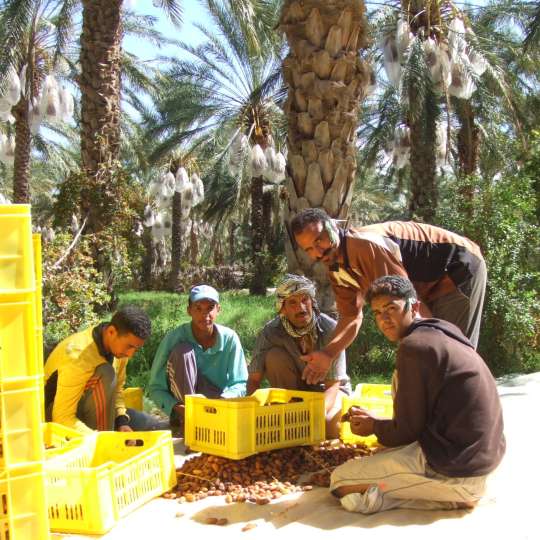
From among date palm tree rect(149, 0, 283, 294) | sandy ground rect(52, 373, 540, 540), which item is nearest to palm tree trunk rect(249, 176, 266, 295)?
date palm tree rect(149, 0, 283, 294)

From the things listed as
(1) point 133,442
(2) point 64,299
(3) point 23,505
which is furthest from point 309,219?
(2) point 64,299

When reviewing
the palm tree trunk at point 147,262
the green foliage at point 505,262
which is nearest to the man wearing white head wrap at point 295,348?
the green foliage at point 505,262

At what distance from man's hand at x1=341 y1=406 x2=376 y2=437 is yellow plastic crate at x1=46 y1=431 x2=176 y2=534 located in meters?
1.03

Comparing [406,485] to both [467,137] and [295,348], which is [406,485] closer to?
[295,348]

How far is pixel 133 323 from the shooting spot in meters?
4.46

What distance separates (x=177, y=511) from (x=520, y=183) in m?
7.35

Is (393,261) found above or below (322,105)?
below

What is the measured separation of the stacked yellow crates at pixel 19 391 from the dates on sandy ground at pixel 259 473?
1.47 meters

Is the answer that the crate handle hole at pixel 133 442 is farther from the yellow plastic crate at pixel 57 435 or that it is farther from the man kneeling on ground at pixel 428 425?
the man kneeling on ground at pixel 428 425

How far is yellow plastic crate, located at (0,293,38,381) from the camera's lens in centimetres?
254

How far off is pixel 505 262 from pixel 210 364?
5.06 m

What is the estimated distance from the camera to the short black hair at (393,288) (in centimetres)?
366

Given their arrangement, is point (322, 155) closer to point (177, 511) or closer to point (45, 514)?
point (177, 511)

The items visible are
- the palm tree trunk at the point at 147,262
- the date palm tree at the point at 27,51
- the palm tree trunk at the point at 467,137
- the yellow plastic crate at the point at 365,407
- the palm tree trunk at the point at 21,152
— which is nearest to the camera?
the yellow plastic crate at the point at 365,407
